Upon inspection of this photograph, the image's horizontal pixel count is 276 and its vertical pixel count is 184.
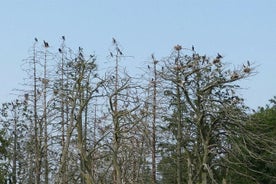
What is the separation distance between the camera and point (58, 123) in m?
15.4

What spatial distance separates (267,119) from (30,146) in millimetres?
12426

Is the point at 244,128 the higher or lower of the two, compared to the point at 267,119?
lower

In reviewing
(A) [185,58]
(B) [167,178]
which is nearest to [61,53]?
(A) [185,58]

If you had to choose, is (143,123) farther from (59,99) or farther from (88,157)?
(59,99)

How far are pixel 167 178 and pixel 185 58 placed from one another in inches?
317

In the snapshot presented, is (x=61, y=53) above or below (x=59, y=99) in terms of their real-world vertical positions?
above

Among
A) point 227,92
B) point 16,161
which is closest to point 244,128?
point 227,92

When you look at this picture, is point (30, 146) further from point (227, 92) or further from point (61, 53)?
point (227, 92)

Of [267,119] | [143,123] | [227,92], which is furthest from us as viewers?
[267,119]

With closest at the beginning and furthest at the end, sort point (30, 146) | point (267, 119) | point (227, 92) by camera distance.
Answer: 1. point (30, 146)
2. point (227, 92)
3. point (267, 119)

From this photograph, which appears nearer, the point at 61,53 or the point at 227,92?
the point at 61,53

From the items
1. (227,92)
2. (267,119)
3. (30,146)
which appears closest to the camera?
(30,146)

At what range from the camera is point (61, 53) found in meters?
15.4

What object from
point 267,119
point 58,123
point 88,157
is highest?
point 267,119
